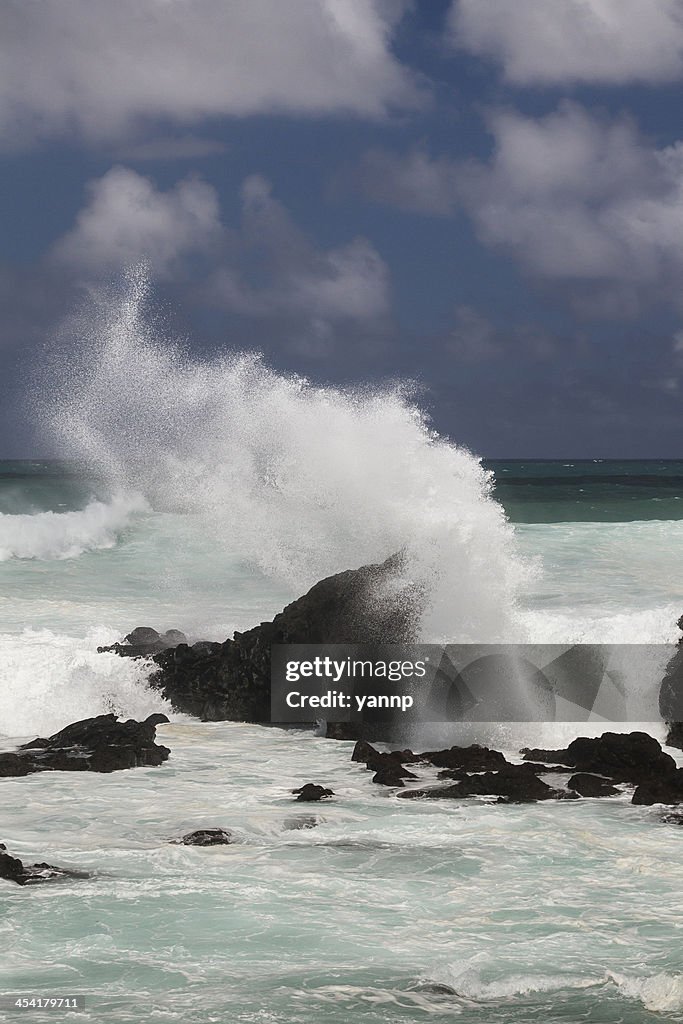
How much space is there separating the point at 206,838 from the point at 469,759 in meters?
3.36

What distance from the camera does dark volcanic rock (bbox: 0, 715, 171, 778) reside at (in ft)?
39.4

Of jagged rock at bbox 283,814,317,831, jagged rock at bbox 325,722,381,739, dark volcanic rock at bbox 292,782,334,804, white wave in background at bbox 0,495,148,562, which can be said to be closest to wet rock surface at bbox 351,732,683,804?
dark volcanic rock at bbox 292,782,334,804

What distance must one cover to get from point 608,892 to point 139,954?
129 inches

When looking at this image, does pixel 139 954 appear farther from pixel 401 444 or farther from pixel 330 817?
pixel 401 444

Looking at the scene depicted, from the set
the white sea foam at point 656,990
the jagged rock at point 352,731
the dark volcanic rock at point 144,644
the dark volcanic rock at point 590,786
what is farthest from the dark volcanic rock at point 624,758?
the dark volcanic rock at point 144,644

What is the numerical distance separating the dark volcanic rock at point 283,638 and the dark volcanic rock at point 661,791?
4.63 metres

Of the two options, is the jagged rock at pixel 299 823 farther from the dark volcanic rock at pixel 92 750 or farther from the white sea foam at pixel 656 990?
the white sea foam at pixel 656 990

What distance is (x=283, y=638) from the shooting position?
1514 cm

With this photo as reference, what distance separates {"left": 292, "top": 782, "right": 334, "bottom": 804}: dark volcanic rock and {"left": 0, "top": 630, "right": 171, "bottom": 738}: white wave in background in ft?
15.2

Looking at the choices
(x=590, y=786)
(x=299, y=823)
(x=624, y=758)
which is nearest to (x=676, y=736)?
(x=624, y=758)

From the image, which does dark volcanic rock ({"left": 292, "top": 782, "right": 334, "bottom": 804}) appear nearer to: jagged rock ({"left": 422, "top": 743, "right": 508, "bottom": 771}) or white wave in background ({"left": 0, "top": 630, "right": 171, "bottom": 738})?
jagged rock ({"left": 422, "top": 743, "right": 508, "bottom": 771})

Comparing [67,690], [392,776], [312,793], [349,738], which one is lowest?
[312,793]

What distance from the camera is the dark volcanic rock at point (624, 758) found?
11.5 meters

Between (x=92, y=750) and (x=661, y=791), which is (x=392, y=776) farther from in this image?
(x=92, y=750)
